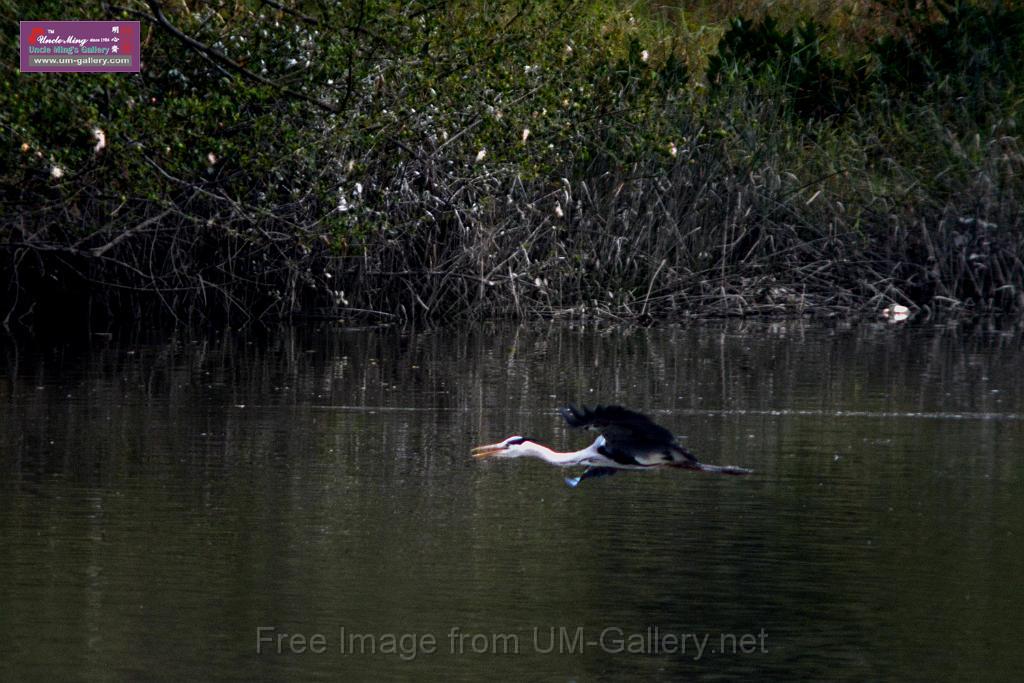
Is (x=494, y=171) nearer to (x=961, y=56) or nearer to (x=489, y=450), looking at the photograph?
(x=961, y=56)

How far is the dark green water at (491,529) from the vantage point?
6.42 meters

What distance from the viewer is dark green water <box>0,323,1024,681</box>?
642 cm

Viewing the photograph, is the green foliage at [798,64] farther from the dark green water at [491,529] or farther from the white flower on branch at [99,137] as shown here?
the white flower on branch at [99,137]

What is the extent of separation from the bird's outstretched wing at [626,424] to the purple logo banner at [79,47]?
7153mm

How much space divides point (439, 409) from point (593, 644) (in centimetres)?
576

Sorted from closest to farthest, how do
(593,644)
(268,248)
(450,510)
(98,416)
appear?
(593,644) < (450,510) < (98,416) < (268,248)

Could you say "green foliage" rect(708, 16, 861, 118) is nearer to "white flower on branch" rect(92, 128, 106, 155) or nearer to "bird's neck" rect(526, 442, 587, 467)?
"white flower on branch" rect(92, 128, 106, 155)

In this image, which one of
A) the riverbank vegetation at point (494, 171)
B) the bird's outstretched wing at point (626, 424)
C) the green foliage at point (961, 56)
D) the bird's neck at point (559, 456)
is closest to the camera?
the bird's outstretched wing at point (626, 424)

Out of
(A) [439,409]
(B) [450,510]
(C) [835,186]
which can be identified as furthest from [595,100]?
(B) [450,510]

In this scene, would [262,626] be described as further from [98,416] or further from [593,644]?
[98,416]

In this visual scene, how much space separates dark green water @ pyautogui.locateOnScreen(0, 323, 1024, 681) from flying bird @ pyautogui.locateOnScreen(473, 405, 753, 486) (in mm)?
237

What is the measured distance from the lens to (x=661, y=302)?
62.3ft

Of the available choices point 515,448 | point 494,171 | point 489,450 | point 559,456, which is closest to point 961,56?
point 494,171

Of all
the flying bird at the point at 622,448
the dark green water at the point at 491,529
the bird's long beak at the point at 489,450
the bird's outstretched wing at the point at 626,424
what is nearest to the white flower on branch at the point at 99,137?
the dark green water at the point at 491,529
